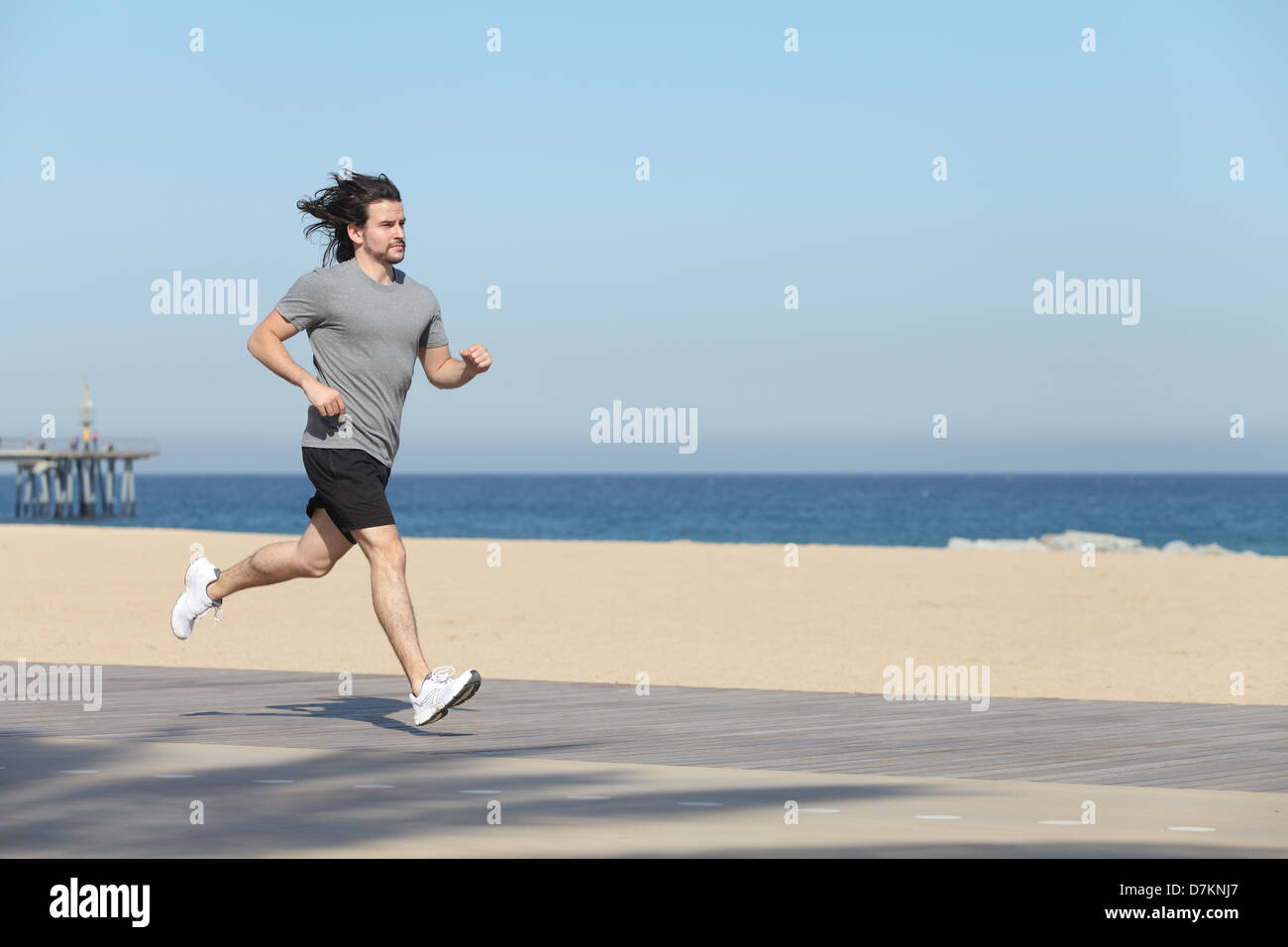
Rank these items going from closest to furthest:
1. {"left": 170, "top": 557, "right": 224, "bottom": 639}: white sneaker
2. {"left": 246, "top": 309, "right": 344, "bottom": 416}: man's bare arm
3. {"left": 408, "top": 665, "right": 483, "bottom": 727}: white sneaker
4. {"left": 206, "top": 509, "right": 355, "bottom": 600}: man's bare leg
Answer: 1. {"left": 246, "top": 309, "right": 344, "bottom": 416}: man's bare arm
2. {"left": 408, "top": 665, "right": 483, "bottom": 727}: white sneaker
3. {"left": 206, "top": 509, "right": 355, "bottom": 600}: man's bare leg
4. {"left": 170, "top": 557, "right": 224, "bottom": 639}: white sneaker

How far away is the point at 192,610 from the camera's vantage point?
24.6 feet

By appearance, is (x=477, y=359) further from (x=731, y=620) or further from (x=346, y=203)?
(x=731, y=620)

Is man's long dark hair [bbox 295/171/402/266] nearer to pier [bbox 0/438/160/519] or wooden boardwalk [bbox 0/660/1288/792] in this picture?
wooden boardwalk [bbox 0/660/1288/792]

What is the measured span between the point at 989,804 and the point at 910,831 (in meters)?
0.55

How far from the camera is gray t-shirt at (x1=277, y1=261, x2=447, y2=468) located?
6703 mm

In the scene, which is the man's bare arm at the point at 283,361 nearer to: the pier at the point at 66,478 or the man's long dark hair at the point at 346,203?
the man's long dark hair at the point at 346,203

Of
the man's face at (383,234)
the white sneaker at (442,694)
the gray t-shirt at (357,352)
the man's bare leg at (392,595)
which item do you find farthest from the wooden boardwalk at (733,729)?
the man's face at (383,234)

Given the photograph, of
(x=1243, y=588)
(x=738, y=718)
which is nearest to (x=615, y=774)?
(x=738, y=718)

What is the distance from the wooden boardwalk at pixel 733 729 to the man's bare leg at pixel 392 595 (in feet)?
1.07

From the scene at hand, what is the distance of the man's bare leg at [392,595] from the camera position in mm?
6672

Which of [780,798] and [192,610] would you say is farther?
[192,610]

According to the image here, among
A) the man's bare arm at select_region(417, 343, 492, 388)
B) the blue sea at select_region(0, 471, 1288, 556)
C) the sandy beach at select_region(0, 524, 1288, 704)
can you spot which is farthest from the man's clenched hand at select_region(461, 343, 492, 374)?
the blue sea at select_region(0, 471, 1288, 556)
